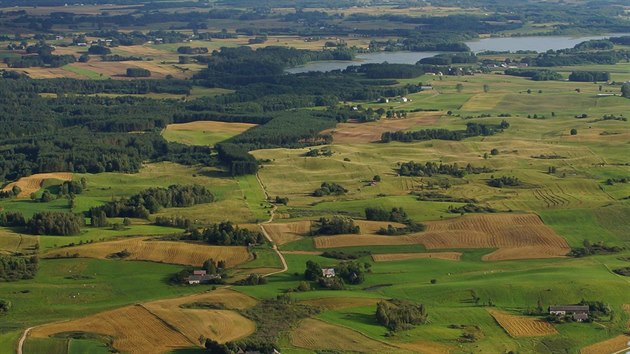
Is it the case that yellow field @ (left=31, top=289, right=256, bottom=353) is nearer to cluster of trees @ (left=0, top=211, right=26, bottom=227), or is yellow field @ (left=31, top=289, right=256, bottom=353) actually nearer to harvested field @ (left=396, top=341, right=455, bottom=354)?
harvested field @ (left=396, top=341, right=455, bottom=354)

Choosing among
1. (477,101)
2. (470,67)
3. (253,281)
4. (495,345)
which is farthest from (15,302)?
(470,67)

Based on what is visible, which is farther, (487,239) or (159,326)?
(487,239)

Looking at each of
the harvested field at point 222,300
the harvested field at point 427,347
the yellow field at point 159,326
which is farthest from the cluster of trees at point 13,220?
the harvested field at point 427,347

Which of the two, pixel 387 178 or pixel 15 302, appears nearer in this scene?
pixel 15 302

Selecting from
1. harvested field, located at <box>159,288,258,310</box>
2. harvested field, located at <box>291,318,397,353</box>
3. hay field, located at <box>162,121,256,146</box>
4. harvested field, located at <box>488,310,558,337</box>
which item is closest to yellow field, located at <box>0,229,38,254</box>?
harvested field, located at <box>159,288,258,310</box>

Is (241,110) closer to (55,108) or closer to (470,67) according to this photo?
(55,108)

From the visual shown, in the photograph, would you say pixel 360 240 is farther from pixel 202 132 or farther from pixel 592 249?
pixel 202 132

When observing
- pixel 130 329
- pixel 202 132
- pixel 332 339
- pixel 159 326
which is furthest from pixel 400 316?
pixel 202 132
